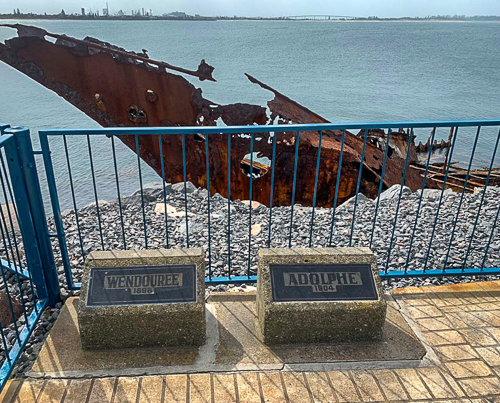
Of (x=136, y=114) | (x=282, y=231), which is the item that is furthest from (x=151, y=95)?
(x=282, y=231)

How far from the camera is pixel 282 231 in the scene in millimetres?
5797

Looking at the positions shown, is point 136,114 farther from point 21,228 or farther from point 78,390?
point 78,390

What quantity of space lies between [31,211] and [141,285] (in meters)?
1.06

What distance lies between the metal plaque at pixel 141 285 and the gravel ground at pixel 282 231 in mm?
837

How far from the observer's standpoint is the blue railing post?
2957 mm

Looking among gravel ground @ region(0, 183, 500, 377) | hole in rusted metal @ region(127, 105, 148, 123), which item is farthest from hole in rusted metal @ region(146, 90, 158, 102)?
gravel ground @ region(0, 183, 500, 377)

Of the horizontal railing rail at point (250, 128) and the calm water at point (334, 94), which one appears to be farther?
the calm water at point (334, 94)

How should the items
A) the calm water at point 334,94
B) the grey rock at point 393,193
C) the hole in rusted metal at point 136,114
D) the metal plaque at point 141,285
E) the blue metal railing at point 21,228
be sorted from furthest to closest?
the calm water at point 334,94, the hole in rusted metal at point 136,114, the grey rock at point 393,193, the metal plaque at point 141,285, the blue metal railing at point 21,228

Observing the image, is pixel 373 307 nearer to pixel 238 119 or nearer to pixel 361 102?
pixel 238 119

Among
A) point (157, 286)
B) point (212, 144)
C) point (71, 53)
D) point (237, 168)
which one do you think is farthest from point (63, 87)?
point (157, 286)

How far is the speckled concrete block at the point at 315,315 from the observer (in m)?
3.09

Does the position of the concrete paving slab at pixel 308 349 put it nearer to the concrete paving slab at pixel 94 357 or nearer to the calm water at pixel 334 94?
the concrete paving slab at pixel 94 357

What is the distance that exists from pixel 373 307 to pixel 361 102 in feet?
Result: 138

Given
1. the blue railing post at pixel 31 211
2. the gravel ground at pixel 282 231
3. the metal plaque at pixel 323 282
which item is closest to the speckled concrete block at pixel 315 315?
the metal plaque at pixel 323 282
